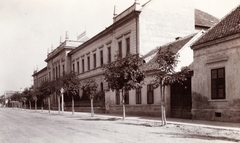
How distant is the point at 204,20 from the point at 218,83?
1915cm

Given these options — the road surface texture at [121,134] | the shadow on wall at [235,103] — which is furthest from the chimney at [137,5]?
the road surface texture at [121,134]

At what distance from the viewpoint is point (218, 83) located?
16391mm

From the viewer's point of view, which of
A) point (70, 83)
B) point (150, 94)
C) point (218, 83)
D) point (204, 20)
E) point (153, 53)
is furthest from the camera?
point (204, 20)

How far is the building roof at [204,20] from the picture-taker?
32706 mm

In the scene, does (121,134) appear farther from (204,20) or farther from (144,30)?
(204,20)

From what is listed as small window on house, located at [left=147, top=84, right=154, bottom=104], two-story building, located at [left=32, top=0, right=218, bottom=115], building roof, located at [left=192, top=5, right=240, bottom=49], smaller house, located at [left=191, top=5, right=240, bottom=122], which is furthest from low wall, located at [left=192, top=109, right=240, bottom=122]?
two-story building, located at [left=32, top=0, right=218, bottom=115]

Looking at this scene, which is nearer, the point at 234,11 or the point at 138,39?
the point at 234,11

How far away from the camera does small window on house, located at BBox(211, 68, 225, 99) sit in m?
16.1

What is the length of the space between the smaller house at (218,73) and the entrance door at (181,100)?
108cm

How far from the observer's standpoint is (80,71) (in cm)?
4475

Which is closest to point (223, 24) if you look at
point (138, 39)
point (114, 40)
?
point (138, 39)

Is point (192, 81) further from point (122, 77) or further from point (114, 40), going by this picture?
point (114, 40)

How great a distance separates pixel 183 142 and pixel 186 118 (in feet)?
34.0

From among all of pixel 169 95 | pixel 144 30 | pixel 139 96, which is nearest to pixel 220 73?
pixel 169 95
